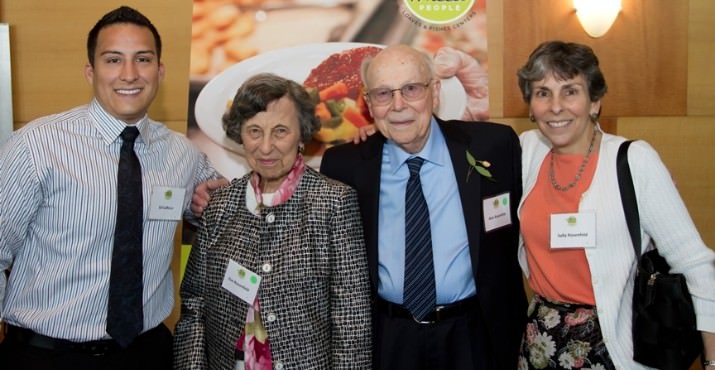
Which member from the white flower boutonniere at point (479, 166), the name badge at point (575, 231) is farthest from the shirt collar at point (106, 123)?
the name badge at point (575, 231)

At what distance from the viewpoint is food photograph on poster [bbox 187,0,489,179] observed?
3.15 metres

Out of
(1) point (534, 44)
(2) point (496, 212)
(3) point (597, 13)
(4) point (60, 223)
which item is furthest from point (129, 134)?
(3) point (597, 13)

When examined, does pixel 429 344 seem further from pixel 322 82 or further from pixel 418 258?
pixel 322 82

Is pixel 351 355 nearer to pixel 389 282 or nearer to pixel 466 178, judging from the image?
pixel 389 282

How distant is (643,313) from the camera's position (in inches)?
79.8

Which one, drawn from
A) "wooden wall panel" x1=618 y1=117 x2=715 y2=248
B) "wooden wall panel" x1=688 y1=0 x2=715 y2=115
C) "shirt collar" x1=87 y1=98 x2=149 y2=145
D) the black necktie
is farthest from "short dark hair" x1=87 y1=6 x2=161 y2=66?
"wooden wall panel" x1=688 y1=0 x2=715 y2=115

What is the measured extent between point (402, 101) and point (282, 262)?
729 mm

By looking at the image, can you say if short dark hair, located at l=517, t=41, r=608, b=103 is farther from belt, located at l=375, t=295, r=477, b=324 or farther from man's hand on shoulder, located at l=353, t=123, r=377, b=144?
belt, located at l=375, t=295, r=477, b=324

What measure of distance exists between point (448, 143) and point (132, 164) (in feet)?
3.83

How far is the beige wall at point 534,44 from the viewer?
327cm

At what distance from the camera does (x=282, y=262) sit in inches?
80.4

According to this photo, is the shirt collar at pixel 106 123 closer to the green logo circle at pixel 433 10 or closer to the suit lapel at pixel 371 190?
the suit lapel at pixel 371 190

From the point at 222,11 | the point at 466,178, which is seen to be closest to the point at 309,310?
the point at 466,178

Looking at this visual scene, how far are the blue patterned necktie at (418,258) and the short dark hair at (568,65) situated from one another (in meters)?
0.61
